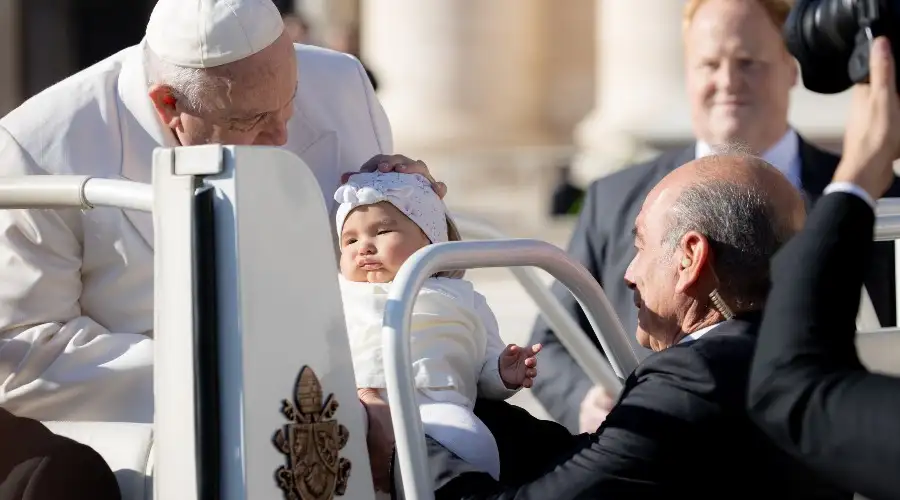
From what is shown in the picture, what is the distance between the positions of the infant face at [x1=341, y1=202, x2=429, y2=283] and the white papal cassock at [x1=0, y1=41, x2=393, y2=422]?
0.43 m

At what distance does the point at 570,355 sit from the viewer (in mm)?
4148

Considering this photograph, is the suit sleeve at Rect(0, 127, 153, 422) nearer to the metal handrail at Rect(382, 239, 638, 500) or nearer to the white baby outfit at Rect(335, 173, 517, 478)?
the white baby outfit at Rect(335, 173, 517, 478)

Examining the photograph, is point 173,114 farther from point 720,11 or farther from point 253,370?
point 720,11

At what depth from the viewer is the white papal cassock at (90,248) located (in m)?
2.97

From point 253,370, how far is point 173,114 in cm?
112

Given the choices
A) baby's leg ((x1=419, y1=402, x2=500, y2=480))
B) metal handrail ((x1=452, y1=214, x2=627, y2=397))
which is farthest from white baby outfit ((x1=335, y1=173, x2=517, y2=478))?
metal handrail ((x1=452, y1=214, x2=627, y2=397))

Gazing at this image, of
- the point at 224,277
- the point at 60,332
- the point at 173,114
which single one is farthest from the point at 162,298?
the point at 173,114

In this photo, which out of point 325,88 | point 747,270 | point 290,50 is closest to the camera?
point 747,270

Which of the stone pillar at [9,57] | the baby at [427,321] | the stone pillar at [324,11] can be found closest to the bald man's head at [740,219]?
the baby at [427,321]

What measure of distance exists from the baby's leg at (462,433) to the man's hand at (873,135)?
843 millimetres

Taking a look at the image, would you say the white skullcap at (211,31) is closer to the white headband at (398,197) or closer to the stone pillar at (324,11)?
the white headband at (398,197)

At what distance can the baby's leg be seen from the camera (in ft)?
8.58

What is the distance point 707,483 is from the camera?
90.5 inches

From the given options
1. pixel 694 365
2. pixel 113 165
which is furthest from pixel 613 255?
pixel 694 365
